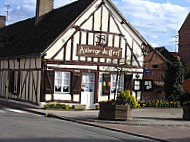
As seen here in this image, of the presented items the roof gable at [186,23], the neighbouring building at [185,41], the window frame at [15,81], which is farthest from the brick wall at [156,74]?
the roof gable at [186,23]

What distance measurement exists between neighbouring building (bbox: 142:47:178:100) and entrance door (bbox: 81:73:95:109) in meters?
4.27

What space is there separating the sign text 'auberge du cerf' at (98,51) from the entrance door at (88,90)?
134cm

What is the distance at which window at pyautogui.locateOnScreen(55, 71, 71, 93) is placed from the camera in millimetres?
20781

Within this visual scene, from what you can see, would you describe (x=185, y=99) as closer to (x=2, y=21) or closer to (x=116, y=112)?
(x=116, y=112)

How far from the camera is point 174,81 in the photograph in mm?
24750

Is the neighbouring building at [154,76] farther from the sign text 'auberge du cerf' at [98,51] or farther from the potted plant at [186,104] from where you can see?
the potted plant at [186,104]

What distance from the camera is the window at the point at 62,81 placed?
68.2ft

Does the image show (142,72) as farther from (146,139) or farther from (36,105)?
(146,139)

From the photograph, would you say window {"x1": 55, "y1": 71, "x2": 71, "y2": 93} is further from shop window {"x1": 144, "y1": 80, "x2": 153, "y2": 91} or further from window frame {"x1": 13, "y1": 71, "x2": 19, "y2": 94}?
shop window {"x1": 144, "y1": 80, "x2": 153, "y2": 91}

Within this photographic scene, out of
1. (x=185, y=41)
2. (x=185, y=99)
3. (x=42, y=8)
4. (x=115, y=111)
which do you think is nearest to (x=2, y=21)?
(x=42, y=8)

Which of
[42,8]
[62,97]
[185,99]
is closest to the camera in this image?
[185,99]

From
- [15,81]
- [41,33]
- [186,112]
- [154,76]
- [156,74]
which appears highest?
[41,33]

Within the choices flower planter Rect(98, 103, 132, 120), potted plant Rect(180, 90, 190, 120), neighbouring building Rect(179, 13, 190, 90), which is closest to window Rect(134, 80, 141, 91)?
potted plant Rect(180, 90, 190, 120)

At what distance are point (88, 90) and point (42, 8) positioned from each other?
26.9 feet
